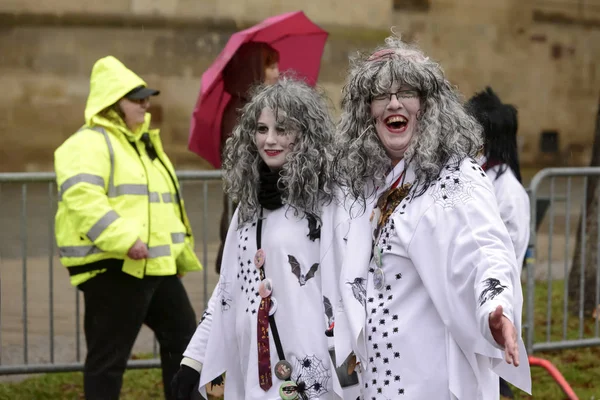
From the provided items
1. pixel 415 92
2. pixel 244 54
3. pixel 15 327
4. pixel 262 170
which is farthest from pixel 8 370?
pixel 415 92

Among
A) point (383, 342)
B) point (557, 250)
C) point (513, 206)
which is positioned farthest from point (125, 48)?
point (383, 342)

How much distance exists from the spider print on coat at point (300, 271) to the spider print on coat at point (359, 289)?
1.10ft

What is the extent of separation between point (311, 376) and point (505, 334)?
0.92 metres

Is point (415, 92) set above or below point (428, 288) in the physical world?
above

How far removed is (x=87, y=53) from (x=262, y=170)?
1121 centimetres

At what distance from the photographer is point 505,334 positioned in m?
2.84

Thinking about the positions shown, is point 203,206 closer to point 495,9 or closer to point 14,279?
point 14,279

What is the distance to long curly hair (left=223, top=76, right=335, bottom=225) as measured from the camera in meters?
3.73

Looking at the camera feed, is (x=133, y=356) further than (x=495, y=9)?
No

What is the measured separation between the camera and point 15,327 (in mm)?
6793

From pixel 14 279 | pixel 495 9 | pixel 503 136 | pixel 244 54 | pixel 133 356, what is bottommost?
pixel 133 356

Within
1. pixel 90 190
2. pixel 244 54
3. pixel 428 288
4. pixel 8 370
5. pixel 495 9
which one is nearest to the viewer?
pixel 428 288

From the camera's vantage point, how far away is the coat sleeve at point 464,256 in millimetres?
3033

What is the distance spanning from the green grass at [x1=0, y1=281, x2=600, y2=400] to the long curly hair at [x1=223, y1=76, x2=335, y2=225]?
298 cm
